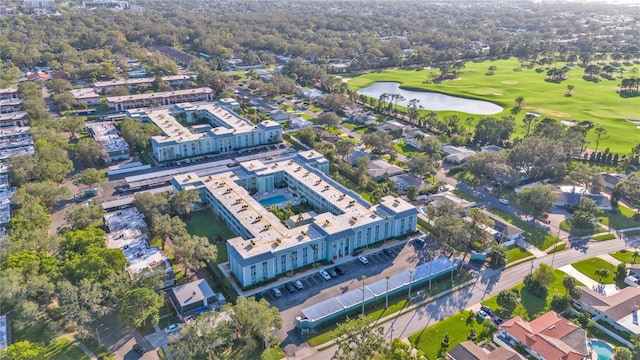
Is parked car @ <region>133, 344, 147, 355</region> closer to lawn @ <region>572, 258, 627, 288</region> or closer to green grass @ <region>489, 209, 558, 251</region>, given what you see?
green grass @ <region>489, 209, 558, 251</region>

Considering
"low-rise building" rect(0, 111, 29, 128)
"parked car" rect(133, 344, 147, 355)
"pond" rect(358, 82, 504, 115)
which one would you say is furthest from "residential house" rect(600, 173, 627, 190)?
"low-rise building" rect(0, 111, 29, 128)

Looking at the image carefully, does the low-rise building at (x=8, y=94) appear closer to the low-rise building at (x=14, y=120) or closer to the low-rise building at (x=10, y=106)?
the low-rise building at (x=10, y=106)

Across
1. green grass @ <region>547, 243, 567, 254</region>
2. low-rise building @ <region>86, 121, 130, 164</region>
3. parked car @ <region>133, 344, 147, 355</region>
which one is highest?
low-rise building @ <region>86, 121, 130, 164</region>

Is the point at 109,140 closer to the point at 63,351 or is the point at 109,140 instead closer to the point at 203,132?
the point at 203,132

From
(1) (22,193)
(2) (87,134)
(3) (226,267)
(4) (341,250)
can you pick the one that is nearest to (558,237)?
(4) (341,250)

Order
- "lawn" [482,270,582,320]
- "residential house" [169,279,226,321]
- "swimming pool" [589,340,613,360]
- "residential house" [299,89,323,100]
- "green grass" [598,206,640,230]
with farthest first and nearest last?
"residential house" [299,89,323,100] → "green grass" [598,206,640,230] → "lawn" [482,270,582,320] → "residential house" [169,279,226,321] → "swimming pool" [589,340,613,360]

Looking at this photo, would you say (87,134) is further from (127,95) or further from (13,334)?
(13,334)
